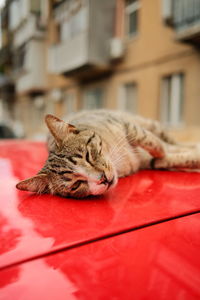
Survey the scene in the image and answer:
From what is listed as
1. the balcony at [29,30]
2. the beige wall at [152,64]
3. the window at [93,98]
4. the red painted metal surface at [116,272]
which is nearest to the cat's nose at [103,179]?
the red painted metal surface at [116,272]

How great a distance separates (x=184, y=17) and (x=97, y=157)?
22.2 ft

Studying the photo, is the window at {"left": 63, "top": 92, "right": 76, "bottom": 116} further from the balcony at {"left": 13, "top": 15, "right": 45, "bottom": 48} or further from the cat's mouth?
the cat's mouth

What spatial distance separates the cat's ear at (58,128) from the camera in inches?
57.2

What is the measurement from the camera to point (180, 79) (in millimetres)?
7816

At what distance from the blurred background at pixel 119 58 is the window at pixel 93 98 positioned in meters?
0.04

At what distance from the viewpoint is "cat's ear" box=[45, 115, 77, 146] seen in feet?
4.77

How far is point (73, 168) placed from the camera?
1364 mm

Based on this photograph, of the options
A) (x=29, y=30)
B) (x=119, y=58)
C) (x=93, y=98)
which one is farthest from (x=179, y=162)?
(x=29, y=30)

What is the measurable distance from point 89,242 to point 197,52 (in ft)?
24.7

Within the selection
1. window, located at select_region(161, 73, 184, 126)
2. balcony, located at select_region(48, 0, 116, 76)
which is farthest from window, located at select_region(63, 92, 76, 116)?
window, located at select_region(161, 73, 184, 126)

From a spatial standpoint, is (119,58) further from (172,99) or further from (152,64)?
(172,99)

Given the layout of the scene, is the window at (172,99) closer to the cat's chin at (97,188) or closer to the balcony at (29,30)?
the cat's chin at (97,188)

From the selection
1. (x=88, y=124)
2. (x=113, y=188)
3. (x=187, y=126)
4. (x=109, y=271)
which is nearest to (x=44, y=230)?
(x=109, y=271)

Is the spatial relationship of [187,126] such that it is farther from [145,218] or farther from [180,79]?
[145,218]
